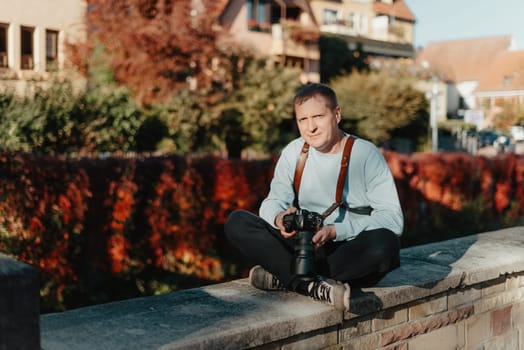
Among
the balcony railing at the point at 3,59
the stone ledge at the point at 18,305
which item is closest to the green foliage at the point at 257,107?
the balcony railing at the point at 3,59

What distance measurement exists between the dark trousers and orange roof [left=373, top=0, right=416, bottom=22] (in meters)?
49.6

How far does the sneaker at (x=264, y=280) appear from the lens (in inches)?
139

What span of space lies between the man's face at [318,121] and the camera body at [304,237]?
415 millimetres

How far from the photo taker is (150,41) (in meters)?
23.4

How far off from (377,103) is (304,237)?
113 ft

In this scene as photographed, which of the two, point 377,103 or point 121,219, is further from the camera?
point 377,103

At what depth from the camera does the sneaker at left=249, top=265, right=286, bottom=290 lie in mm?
3543

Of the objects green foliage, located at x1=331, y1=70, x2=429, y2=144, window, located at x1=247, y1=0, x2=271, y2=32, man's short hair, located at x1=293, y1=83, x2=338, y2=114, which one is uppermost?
window, located at x1=247, y1=0, x2=271, y2=32

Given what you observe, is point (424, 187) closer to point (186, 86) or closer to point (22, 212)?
point (22, 212)

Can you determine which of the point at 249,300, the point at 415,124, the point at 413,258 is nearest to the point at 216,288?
the point at 249,300

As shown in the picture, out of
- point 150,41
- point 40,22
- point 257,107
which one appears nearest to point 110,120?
point 150,41

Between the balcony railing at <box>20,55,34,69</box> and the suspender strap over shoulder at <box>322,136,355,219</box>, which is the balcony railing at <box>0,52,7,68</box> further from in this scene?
the suspender strap over shoulder at <box>322,136,355,219</box>

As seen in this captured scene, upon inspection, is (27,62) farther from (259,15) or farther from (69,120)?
(259,15)

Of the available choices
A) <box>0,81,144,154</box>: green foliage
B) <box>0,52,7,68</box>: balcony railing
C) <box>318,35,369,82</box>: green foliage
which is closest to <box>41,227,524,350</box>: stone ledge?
<box>0,81,144,154</box>: green foliage
